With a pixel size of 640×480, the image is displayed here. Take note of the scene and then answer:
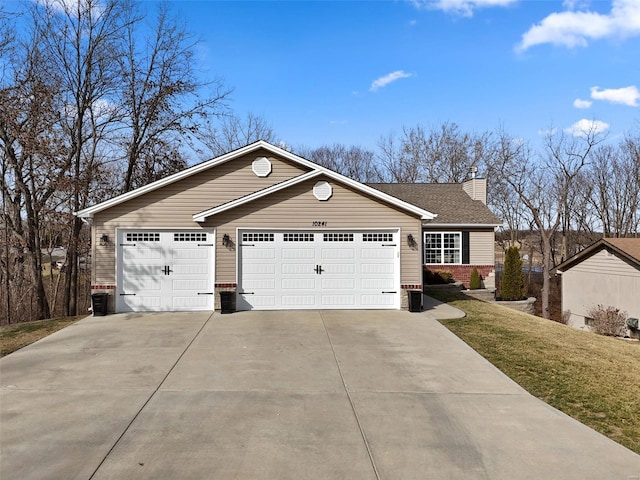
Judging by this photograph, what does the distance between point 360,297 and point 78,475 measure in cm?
957

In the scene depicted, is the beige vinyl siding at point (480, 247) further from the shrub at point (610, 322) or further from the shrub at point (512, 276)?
the shrub at point (610, 322)

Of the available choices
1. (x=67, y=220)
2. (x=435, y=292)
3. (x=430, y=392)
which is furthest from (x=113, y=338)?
(x=435, y=292)

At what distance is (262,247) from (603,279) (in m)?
A: 17.5

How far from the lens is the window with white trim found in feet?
70.2

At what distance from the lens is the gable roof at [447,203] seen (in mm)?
21234

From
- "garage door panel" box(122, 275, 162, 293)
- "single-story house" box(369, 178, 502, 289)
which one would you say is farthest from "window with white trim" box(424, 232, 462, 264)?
"garage door panel" box(122, 275, 162, 293)

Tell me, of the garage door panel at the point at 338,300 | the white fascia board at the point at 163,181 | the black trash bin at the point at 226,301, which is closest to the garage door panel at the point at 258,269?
the black trash bin at the point at 226,301

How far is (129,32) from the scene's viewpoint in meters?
20.3

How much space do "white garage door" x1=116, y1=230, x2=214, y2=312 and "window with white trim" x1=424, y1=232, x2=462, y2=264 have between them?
39.8 ft

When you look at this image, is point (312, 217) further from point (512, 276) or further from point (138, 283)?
point (512, 276)

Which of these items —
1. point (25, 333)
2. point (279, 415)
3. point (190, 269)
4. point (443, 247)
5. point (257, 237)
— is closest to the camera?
point (279, 415)

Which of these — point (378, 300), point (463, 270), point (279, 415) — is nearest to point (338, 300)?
point (378, 300)

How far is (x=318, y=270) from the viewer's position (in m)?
12.9

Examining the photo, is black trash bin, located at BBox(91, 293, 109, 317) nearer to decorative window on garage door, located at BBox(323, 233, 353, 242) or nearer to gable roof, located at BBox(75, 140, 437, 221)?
gable roof, located at BBox(75, 140, 437, 221)
